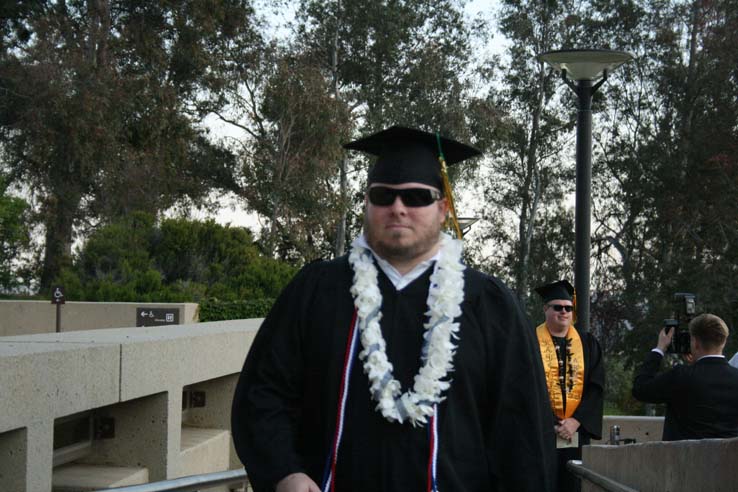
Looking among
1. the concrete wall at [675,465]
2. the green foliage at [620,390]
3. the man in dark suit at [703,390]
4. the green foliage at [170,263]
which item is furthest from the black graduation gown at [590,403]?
the green foliage at [620,390]

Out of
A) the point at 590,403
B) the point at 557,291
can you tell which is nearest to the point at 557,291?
the point at 557,291

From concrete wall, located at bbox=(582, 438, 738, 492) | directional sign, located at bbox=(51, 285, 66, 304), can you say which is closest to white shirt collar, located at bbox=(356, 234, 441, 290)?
concrete wall, located at bbox=(582, 438, 738, 492)

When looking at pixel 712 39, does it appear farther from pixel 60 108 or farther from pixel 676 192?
pixel 60 108

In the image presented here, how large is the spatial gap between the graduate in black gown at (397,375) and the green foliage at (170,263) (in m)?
19.6

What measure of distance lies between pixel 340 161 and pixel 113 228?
40.9 feet

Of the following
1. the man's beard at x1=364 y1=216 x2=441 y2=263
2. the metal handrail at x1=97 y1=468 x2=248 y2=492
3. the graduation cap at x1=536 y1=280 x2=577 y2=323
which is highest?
the man's beard at x1=364 y1=216 x2=441 y2=263

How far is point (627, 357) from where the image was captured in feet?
102

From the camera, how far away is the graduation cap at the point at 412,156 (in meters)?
3.42

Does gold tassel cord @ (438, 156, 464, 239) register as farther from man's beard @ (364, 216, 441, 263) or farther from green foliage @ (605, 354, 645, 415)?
green foliage @ (605, 354, 645, 415)

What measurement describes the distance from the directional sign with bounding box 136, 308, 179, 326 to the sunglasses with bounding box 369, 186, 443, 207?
51.1ft

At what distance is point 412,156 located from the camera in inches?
137

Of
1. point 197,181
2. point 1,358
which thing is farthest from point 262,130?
point 1,358

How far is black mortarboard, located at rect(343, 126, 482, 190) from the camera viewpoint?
341cm

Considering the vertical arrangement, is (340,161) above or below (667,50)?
below
